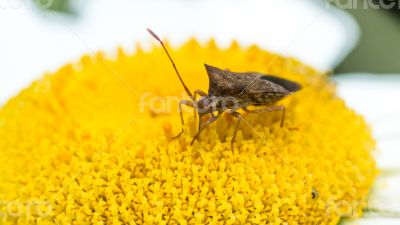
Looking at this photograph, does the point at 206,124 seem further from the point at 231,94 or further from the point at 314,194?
the point at 314,194

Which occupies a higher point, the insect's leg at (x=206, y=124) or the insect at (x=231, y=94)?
the insect at (x=231, y=94)

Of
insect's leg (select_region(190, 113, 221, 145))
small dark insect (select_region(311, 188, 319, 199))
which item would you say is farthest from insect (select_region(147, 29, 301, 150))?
small dark insect (select_region(311, 188, 319, 199))

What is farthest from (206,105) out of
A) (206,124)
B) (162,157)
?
(162,157)

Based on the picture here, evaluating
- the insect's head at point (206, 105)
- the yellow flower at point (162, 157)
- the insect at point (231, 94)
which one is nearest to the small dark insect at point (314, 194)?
the yellow flower at point (162, 157)

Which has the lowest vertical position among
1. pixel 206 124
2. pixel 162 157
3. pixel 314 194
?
pixel 314 194

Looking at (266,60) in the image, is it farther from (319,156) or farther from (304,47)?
(304,47)

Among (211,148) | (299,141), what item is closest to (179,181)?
(211,148)

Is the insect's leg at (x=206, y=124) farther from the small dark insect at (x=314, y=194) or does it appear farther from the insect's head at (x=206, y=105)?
the small dark insect at (x=314, y=194)
